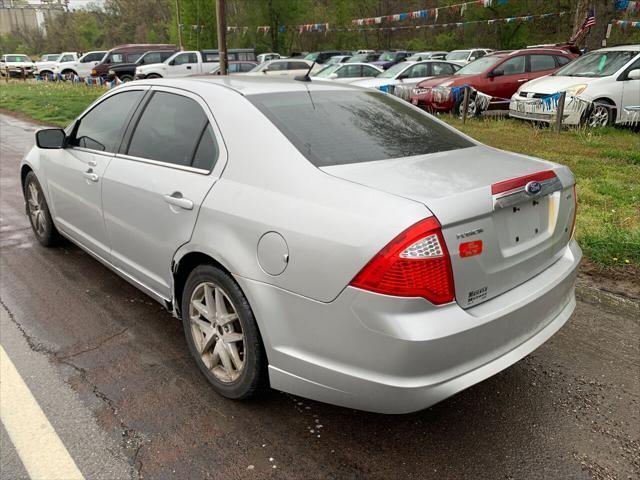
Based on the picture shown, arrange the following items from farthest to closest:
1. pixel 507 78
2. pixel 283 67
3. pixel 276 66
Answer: pixel 283 67 < pixel 276 66 < pixel 507 78

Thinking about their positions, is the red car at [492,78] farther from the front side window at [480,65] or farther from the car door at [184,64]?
the car door at [184,64]

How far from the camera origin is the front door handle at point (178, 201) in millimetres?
2770

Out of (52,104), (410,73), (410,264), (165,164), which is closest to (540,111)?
(410,73)

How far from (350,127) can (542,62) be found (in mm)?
12655

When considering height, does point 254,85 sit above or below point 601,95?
above

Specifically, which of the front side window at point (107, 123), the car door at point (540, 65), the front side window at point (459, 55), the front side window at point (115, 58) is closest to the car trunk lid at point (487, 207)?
the front side window at point (107, 123)

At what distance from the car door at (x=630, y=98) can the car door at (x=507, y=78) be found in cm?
328

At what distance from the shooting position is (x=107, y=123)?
12.6 feet

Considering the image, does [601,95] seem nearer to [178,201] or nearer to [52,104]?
[178,201]

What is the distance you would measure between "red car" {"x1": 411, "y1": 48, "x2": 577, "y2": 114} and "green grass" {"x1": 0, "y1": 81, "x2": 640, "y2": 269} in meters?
0.63

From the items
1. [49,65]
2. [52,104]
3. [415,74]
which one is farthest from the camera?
[49,65]

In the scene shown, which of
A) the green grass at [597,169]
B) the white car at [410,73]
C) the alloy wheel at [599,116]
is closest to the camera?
the green grass at [597,169]

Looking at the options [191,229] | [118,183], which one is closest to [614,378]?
[191,229]

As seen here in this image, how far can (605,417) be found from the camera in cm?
263
